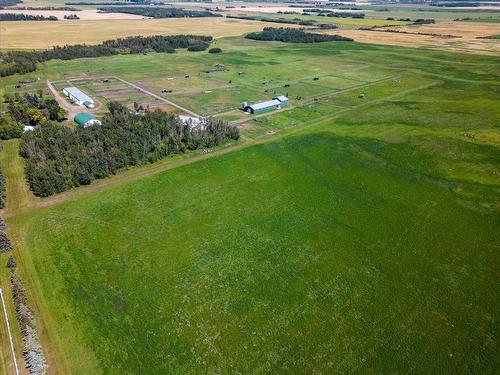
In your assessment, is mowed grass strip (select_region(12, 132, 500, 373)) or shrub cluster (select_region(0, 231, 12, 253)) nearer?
mowed grass strip (select_region(12, 132, 500, 373))

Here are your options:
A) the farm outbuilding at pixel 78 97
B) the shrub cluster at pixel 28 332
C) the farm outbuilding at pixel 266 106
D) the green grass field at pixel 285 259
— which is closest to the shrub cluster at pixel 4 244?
the green grass field at pixel 285 259

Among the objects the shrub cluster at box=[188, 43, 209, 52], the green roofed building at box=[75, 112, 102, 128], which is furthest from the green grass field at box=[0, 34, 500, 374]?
the shrub cluster at box=[188, 43, 209, 52]

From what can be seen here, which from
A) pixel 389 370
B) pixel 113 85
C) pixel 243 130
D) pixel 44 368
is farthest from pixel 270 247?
pixel 113 85

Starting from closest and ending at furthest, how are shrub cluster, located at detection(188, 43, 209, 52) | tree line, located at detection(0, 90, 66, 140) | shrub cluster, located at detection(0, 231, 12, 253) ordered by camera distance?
shrub cluster, located at detection(0, 231, 12, 253) → tree line, located at detection(0, 90, 66, 140) → shrub cluster, located at detection(188, 43, 209, 52)

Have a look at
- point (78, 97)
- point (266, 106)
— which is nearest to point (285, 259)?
point (266, 106)

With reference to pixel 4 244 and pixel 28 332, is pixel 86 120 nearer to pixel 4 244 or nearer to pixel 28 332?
pixel 4 244

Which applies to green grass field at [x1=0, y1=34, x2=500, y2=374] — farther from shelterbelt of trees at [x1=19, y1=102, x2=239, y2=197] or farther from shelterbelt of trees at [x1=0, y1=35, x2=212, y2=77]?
shelterbelt of trees at [x1=0, y1=35, x2=212, y2=77]
